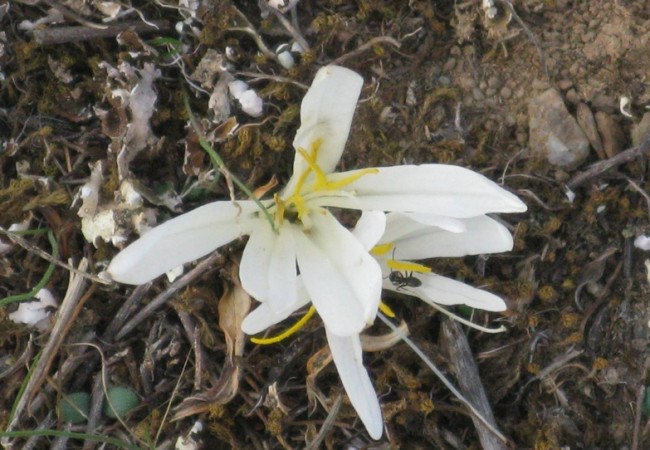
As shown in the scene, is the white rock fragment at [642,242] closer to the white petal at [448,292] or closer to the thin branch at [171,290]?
the white petal at [448,292]

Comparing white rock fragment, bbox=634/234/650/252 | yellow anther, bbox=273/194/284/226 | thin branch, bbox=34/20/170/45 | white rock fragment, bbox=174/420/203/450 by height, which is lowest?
white rock fragment, bbox=174/420/203/450

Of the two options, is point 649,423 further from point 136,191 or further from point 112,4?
point 112,4

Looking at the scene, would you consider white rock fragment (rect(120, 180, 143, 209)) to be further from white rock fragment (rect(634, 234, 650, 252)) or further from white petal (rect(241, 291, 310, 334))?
white rock fragment (rect(634, 234, 650, 252))

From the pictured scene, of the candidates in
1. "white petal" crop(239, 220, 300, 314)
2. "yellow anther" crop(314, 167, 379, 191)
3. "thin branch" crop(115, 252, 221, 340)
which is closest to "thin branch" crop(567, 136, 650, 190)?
"yellow anther" crop(314, 167, 379, 191)

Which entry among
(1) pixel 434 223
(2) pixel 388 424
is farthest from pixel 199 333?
(1) pixel 434 223

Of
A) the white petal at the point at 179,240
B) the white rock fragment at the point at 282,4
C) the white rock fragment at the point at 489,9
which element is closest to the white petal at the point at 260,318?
the white petal at the point at 179,240

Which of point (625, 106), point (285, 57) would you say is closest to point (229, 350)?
point (285, 57)

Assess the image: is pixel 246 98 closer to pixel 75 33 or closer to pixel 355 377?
pixel 75 33
